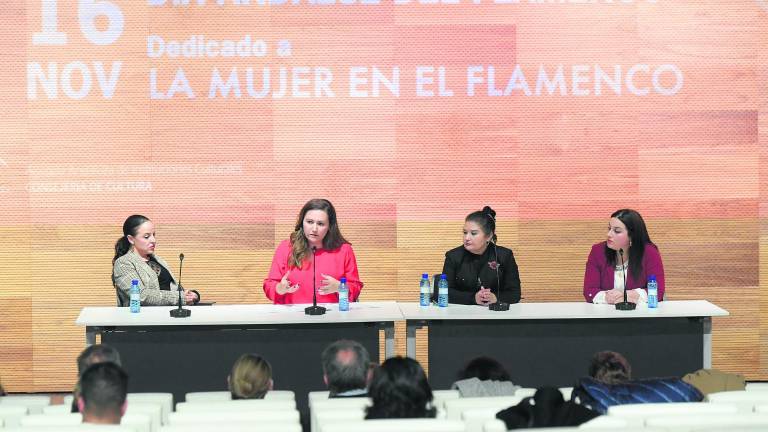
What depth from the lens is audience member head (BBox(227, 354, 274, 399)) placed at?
4.85 metres

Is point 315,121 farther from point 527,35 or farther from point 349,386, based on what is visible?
point 349,386

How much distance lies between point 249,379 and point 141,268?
2.77 meters

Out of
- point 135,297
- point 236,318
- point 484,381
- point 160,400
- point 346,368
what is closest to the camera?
point 160,400

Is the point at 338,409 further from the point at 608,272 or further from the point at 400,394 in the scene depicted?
the point at 608,272

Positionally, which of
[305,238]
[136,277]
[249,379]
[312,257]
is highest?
[305,238]

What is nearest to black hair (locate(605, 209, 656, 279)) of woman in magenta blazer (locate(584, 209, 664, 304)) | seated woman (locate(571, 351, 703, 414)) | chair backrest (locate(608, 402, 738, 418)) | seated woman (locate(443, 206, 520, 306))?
woman in magenta blazer (locate(584, 209, 664, 304))

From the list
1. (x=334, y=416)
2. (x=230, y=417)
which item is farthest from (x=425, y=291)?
(x=230, y=417)

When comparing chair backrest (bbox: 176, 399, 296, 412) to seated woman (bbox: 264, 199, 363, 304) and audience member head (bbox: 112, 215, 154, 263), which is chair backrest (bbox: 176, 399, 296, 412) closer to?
seated woman (bbox: 264, 199, 363, 304)

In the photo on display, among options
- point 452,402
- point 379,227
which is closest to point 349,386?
point 452,402

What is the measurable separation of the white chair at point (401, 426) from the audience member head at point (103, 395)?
2.68 ft

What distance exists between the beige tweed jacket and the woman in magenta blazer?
2.95m

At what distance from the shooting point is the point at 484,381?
5207 mm

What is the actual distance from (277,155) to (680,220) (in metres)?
3.27

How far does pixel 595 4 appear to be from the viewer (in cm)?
874
